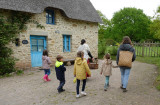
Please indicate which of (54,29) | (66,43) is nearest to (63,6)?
(54,29)

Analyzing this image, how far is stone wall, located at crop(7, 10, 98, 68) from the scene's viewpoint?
8.06 metres

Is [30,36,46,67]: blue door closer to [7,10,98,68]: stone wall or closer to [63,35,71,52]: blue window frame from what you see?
[7,10,98,68]: stone wall

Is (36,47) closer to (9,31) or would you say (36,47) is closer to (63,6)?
(9,31)

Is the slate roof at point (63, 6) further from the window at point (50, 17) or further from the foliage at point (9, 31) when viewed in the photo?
the window at point (50, 17)

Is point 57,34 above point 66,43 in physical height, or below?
above

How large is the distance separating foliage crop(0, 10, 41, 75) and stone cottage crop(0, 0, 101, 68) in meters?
0.38

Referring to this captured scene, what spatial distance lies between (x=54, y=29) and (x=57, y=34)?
413 millimetres

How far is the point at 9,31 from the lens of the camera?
7.09m

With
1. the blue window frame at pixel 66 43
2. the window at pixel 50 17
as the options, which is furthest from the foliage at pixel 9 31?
the blue window frame at pixel 66 43

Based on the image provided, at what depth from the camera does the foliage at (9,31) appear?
673 centimetres

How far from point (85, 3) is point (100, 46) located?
15.2 ft

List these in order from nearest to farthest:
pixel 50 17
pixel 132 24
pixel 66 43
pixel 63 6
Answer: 1. pixel 50 17
2. pixel 63 6
3. pixel 66 43
4. pixel 132 24

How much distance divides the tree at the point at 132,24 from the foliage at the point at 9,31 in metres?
27.2

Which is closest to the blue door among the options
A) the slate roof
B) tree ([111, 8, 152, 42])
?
the slate roof
